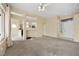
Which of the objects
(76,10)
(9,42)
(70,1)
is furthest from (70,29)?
(9,42)

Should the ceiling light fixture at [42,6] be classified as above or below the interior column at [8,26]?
above

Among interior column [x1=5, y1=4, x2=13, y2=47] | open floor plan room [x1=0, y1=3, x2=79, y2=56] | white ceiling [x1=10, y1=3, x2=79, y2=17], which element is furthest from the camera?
interior column [x1=5, y1=4, x2=13, y2=47]

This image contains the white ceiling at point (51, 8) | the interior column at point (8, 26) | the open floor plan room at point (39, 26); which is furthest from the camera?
the interior column at point (8, 26)

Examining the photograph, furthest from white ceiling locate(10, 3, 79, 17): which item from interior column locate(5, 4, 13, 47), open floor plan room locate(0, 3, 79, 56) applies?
interior column locate(5, 4, 13, 47)

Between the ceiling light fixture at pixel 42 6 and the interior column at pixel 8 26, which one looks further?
the interior column at pixel 8 26

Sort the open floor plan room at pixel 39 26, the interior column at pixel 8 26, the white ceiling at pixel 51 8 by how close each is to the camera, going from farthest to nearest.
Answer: the interior column at pixel 8 26 < the open floor plan room at pixel 39 26 < the white ceiling at pixel 51 8

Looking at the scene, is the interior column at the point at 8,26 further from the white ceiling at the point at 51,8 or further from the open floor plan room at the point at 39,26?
the white ceiling at the point at 51,8

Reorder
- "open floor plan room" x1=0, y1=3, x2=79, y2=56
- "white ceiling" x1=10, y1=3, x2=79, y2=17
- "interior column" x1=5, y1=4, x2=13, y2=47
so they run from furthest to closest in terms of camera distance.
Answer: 1. "interior column" x1=5, y1=4, x2=13, y2=47
2. "open floor plan room" x1=0, y1=3, x2=79, y2=56
3. "white ceiling" x1=10, y1=3, x2=79, y2=17

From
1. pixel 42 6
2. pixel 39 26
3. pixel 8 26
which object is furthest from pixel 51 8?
pixel 8 26

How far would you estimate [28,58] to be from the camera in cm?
221

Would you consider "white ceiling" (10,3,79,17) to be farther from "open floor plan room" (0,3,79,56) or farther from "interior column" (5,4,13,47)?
"interior column" (5,4,13,47)

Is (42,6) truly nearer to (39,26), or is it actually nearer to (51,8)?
(51,8)

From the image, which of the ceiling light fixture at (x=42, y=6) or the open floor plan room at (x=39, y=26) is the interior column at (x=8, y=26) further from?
the ceiling light fixture at (x=42, y=6)

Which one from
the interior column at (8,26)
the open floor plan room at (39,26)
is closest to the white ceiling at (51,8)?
the open floor plan room at (39,26)
